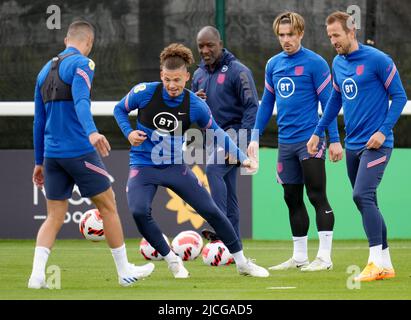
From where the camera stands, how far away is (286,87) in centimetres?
1073

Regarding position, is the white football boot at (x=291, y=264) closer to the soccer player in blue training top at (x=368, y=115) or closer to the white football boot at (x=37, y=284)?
the soccer player in blue training top at (x=368, y=115)

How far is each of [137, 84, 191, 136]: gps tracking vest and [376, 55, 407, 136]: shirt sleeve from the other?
158cm

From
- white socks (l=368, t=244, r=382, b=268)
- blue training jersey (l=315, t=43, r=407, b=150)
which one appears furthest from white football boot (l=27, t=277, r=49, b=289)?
blue training jersey (l=315, t=43, r=407, b=150)

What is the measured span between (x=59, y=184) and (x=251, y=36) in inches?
235

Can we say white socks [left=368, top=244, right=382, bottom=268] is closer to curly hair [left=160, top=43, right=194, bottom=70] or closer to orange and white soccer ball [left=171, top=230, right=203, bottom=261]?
curly hair [left=160, top=43, right=194, bottom=70]

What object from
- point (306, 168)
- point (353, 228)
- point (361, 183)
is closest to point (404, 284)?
point (361, 183)

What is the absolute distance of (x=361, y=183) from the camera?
9.48 metres

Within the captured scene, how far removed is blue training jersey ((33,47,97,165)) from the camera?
881 cm

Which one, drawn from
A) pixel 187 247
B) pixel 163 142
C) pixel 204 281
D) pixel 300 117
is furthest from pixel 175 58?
pixel 187 247

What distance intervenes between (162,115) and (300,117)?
64.6 inches

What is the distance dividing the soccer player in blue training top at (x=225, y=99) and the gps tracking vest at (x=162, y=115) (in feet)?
6.47

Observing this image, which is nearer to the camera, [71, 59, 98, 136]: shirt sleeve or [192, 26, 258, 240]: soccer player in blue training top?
[71, 59, 98, 136]: shirt sleeve

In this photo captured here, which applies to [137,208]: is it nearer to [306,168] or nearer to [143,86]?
[143,86]

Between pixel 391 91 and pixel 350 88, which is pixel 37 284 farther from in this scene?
pixel 391 91
